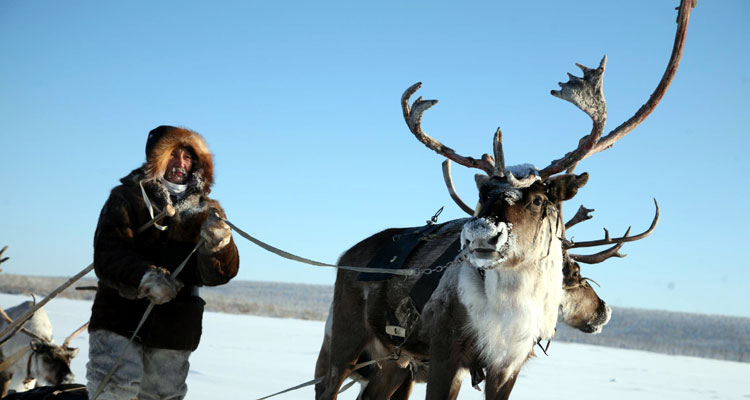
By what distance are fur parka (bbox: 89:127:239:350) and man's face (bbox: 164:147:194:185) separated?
1.9 inches

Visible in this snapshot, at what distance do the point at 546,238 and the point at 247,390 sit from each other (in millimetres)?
5920

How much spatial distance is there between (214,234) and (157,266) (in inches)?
20.1

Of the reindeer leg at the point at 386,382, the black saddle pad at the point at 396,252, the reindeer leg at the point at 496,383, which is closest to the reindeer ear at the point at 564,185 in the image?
the reindeer leg at the point at 496,383

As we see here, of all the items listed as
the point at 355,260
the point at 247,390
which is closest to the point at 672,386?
the point at 247,390

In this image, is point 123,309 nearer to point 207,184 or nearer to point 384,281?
point 207,184

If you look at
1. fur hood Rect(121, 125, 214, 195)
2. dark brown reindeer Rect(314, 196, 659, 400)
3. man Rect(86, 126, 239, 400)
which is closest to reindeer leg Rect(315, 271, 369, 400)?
dark brown reindeer Rect(314, 196, 659, 400)

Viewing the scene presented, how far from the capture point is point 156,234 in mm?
4938

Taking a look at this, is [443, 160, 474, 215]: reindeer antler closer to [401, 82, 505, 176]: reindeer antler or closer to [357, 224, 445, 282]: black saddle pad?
[357, 224, 445, 282]: black saddle pad

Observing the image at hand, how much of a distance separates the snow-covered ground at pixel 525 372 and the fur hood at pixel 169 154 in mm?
4342

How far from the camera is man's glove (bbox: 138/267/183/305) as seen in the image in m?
4.32

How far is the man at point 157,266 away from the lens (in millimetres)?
4484

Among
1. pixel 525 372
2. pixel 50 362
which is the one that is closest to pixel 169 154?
pixel 50 362

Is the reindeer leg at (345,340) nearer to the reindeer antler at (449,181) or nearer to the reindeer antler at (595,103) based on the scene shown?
the reindeer antler at (449,181)

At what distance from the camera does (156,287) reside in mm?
4312
